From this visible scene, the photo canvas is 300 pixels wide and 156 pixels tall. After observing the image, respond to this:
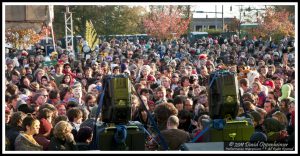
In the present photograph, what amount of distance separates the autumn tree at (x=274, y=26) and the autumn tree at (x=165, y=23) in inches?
321

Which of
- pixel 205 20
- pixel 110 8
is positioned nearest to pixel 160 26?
pixel 110 8

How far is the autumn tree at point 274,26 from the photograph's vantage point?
4139 centimetres

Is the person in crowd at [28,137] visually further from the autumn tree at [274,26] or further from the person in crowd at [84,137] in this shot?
the autumn tree at [274,26]

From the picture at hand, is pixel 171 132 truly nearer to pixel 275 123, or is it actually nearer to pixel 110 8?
pixel 275 123

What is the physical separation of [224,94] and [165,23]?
4799 cm

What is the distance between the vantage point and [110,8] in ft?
186

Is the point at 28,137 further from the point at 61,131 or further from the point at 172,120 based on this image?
the point at 172,120

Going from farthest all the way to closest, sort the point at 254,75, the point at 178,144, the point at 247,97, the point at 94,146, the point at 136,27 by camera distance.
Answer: the point at 136,27 < the point at 254,75 < the point at 247,97 < the point at 178,144 < the point at 94,146

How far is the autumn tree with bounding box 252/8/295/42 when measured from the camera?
1629 inches

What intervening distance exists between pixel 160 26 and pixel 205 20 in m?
16.6

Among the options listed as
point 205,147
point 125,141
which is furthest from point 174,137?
point 205,147

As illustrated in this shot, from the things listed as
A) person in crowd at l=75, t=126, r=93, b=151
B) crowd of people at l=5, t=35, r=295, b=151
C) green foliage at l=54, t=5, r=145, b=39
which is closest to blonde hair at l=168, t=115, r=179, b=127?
crowd of people at l=5, t=35, r=295, b=151

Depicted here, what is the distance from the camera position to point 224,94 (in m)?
7.40

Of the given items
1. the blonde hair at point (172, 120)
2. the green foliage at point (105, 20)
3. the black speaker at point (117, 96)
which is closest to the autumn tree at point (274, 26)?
the green foliage at point (105, 20)
